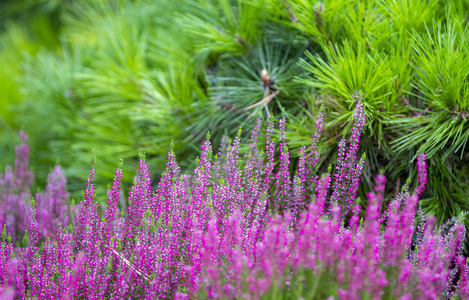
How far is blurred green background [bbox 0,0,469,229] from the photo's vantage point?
3.98 ft

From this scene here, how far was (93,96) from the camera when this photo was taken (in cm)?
202

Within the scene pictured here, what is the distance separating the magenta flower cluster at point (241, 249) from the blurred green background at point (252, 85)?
0.16 metres

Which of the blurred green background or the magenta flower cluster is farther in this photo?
the blurred green background

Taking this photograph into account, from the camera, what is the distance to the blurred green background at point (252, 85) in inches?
47.8

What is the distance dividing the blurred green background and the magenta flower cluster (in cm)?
16

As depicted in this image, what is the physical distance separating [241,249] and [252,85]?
71cm

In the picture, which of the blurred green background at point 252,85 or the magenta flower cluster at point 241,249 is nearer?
the magenta flower cluster at point 241,249

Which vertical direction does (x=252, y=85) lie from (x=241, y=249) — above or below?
above

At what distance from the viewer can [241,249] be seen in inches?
36.0

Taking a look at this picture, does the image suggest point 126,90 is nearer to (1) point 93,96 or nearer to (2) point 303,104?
(1) point 93,96

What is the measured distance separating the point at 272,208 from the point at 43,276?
55 cm

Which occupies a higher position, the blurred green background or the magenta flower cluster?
the blurred green background

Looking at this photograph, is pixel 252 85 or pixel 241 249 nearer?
pixel 241 249

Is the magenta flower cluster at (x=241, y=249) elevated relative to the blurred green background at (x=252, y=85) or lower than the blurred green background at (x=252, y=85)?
lower
